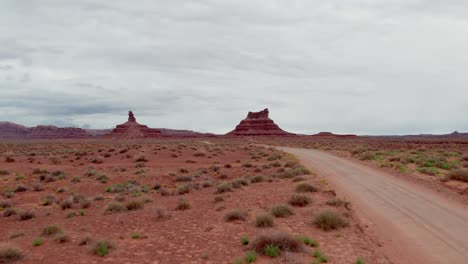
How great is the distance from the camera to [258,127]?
6796 inches

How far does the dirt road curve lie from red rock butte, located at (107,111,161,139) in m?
148

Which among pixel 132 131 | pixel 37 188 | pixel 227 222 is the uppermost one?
pixel 132 131

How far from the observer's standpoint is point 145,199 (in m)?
15.7

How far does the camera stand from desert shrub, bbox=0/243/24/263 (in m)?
7.99

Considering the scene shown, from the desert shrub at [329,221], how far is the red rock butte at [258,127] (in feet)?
499

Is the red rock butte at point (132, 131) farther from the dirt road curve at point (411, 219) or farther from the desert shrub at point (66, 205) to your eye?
the dirt road curve at point (411, 219)

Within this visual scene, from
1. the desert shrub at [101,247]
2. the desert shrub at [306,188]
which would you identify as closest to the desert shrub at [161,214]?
the desert shrub at [101,247]

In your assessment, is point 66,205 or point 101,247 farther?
point 66,205

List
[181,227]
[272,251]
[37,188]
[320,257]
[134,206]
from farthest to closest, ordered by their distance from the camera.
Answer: [37,188] → [134,206] → [181,227] → [272,251] → [320,257]

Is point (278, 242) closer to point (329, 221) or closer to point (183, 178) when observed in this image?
point (329, 221)

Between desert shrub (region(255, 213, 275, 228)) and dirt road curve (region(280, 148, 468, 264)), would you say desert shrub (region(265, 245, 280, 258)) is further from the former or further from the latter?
dirt road curve (region(280, 148, 468, 264))

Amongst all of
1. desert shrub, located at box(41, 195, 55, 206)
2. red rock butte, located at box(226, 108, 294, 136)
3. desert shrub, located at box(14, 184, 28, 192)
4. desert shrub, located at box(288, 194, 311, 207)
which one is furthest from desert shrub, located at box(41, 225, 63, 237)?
red rock butte, located at box(226, 108, 294, 136)

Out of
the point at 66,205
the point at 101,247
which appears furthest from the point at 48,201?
the point at 101,247

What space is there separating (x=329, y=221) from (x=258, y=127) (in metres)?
163
